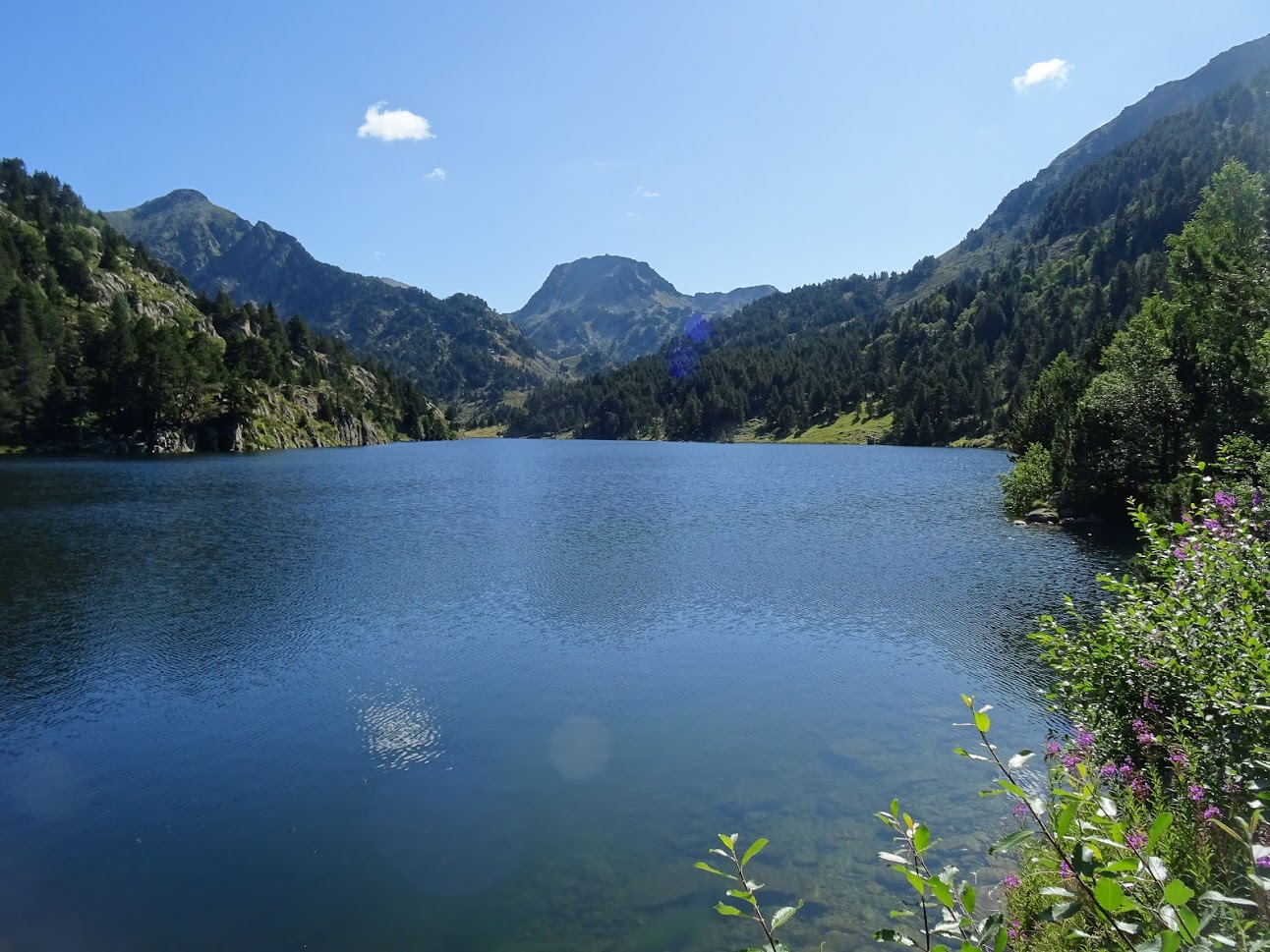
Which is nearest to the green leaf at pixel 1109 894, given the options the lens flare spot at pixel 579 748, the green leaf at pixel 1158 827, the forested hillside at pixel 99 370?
the green leaf at pixel 1158 827

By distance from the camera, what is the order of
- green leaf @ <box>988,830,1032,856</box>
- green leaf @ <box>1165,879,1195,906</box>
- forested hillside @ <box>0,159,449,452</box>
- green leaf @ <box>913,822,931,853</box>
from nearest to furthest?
green leaf @ <box>1165,879,1195,906</box> < green leaf @ <box>988,830,1032,856</box> < green leaf @ <box>913,822,931,853</box> < forested hillside @ <box>0,159,449,452</box>

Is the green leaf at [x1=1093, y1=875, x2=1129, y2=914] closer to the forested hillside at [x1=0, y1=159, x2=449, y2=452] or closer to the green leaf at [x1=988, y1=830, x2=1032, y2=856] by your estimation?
the green leaf at [x1=988, y1=830, x2=1032, y2=856]

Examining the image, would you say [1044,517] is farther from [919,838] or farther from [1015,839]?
[1015,839]

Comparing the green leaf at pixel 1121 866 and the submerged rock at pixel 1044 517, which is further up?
the green leaf at pixel 1121 866

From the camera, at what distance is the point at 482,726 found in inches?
906

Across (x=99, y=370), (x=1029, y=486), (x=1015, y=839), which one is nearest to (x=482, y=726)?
(x=1015, y=839)

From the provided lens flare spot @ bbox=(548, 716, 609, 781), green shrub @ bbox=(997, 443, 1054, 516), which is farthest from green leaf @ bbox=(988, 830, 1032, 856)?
green shrub @ bbox=(997, 443, 1054, 516)

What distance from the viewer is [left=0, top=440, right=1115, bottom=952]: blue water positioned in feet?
48.1

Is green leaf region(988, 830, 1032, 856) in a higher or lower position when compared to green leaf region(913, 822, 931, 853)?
higher

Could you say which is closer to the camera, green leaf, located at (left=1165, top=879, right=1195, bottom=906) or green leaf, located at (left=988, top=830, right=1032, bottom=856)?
green leaf, located at (left=1165, top=879, right=1195, bottom=906)

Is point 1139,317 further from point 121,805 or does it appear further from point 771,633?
point 121,805

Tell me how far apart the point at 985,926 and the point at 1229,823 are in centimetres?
1031

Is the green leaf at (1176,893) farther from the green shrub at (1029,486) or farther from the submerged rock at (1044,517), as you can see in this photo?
the green shrub at (1029,486)

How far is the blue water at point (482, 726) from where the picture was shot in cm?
1465
